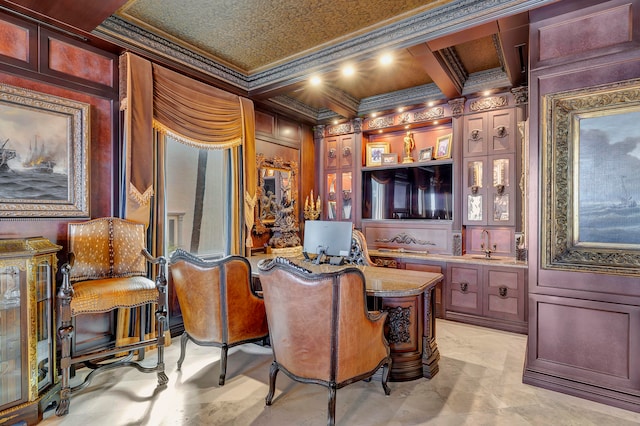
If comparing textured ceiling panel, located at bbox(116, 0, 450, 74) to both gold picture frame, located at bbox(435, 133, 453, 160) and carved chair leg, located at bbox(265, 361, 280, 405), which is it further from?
carved chair leg, located at bbox(265, 361, 280, 405)

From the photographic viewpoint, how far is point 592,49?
7.93 feet

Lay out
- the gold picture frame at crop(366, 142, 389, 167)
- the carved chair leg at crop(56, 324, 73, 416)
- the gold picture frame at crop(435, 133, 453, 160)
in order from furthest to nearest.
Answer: the gold picture frame at crop(366, 142, 389, 167) < the gold picture frame at crop(435, 133, 453, 160) < the carved chair leg at crop(56, 324, 73, 416)

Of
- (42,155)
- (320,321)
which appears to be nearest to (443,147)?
(320,321)

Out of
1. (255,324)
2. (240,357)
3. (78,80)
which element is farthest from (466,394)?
(78,80)

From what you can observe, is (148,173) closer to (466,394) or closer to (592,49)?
(466,394)

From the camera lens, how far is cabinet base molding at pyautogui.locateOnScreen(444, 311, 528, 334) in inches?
148

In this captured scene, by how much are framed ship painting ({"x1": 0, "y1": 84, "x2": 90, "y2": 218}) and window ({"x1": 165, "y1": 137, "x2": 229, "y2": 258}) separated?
33.0 inches

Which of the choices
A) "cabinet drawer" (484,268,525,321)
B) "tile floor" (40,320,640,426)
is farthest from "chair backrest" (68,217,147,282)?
"cabinet drawer" (484,268,525,321)

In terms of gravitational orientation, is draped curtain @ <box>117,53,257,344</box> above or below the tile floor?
above

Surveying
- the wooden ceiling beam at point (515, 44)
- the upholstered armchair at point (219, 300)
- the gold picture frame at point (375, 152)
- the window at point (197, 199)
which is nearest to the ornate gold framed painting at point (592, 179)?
the wooden ceiling beam at point (515, 44)

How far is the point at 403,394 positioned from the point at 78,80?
3643 mm

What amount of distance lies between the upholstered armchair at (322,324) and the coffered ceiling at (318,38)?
2.24m

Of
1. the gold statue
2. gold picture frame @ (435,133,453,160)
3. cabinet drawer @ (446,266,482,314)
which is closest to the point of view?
cabinet drawer @ (446,266,482,314)

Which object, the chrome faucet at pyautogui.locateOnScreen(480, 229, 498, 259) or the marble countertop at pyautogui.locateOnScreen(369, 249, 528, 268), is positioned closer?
the marble countertop at pyautogui.locateOnScreen(369, 249, 528, 268)
